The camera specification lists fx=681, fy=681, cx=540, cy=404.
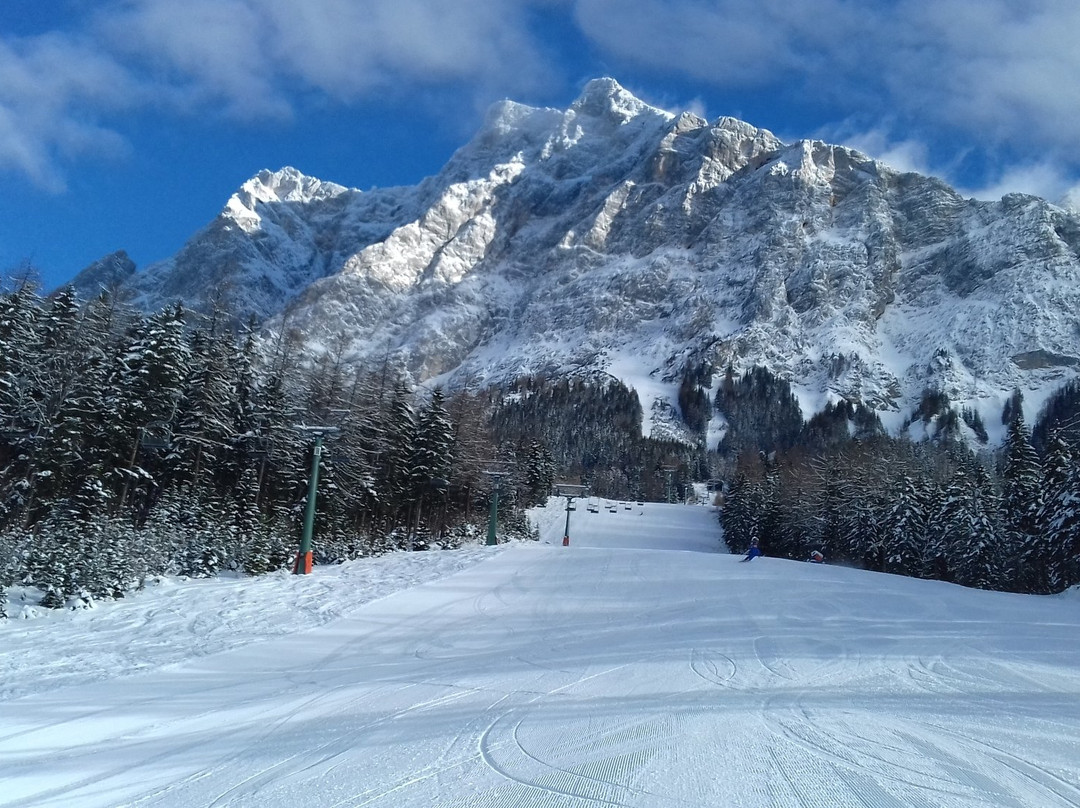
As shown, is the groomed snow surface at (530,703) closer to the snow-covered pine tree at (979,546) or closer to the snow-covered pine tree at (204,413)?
the snow-covered pine tree at (204,413)

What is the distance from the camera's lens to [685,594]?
16.4 m

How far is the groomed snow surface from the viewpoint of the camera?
4332mm

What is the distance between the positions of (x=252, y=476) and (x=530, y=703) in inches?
1075

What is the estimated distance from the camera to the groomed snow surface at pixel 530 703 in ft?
14.2

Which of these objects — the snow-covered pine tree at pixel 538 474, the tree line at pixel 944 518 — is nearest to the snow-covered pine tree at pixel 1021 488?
the tree line at pixel 944 518

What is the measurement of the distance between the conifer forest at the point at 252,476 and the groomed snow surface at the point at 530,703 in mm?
4843

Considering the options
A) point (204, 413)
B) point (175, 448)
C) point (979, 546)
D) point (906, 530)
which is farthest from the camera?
point (906, 530)

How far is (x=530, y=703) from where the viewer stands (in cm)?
644

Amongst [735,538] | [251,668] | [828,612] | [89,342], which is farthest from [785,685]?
[735,538]

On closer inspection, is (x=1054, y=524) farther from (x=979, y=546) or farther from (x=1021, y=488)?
(x=1021, y=488)

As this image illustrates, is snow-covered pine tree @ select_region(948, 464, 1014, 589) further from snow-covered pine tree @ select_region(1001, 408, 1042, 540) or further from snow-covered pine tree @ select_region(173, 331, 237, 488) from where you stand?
snow-covered pine tree @ select_region(173, 331, 237, 488)

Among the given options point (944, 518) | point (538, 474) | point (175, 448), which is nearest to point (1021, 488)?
point (944, 518)

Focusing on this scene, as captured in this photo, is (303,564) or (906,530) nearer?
(303,564)

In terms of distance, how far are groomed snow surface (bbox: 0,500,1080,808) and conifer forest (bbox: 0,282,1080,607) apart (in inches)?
191
